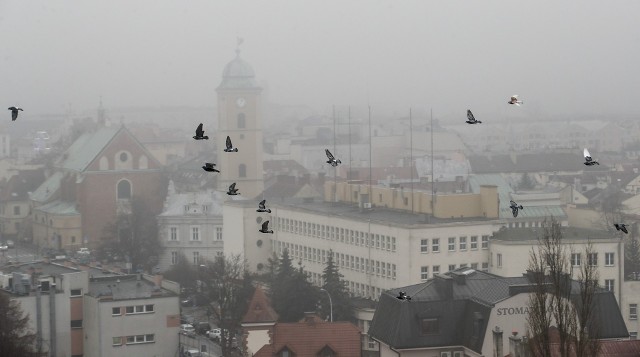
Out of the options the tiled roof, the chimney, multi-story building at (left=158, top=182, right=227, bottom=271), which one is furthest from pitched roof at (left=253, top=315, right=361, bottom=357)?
the tiled roof

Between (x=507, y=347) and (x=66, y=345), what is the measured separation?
8134 mm

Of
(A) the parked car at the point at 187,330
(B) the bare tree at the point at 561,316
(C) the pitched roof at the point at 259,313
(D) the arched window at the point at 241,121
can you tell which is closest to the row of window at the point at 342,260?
(A) the parked car at the point at 187,330

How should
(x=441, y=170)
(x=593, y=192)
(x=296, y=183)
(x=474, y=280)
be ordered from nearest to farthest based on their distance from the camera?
(x=474, y=280), (x=296, y=183), (x=593, y=192), (x=441, y=170)

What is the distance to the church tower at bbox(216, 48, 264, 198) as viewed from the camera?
160 feet

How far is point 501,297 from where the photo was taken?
23906mm

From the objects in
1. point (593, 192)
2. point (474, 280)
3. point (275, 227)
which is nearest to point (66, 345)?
point (474, 280)

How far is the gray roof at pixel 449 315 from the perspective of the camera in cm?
2341

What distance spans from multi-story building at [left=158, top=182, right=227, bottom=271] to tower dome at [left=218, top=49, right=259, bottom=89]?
12.2 feet

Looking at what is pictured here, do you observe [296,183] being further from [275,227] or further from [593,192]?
[593,192]

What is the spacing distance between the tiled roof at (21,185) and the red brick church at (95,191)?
86 centimetres

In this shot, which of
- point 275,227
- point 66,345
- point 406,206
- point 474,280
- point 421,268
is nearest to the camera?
point 474,280

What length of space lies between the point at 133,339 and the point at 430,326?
5.75m

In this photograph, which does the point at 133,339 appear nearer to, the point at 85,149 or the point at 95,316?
the point at 95,316

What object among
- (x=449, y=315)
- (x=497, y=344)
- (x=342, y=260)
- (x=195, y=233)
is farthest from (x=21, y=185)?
(x=497, y=344)
